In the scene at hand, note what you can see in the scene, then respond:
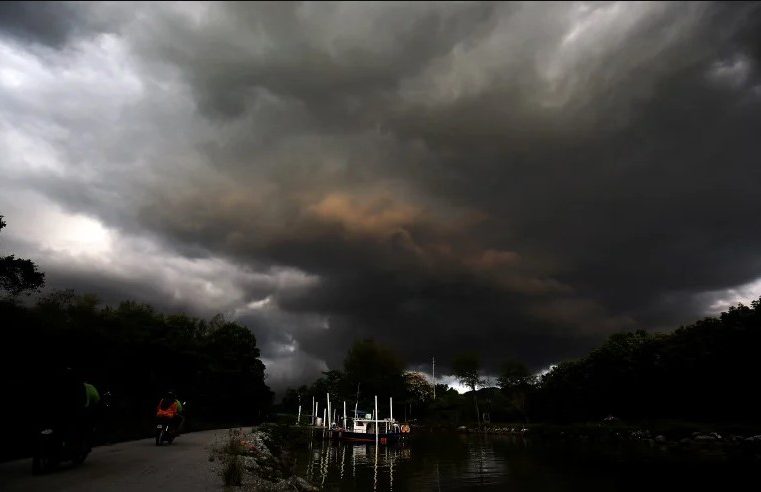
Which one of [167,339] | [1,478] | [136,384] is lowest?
[1,478]

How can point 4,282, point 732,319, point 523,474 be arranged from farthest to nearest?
point 732,319, point 4,282, point 523,474

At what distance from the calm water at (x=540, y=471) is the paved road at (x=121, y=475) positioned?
37.1ft

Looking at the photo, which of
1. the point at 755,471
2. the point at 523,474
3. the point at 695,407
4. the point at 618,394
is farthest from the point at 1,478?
the point at 618,394

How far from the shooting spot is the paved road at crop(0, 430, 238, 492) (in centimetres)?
1095

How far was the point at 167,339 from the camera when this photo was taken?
53094 millimetres

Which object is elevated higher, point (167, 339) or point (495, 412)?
point (167, 339)

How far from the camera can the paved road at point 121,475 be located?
11.0m

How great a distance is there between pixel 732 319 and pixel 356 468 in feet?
161

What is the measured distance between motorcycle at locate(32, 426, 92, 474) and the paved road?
0.29m

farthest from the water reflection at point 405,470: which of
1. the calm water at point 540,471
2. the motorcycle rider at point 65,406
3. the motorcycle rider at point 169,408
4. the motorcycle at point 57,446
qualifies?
the motorcycle rider at point 65,406

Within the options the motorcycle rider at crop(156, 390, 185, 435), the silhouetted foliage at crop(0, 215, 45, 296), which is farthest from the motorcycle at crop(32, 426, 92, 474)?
the silhouetted foliage at crop(0, 215, 45, 296)

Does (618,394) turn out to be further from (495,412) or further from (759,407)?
(495,412)

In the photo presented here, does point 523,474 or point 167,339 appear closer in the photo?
point 523,474

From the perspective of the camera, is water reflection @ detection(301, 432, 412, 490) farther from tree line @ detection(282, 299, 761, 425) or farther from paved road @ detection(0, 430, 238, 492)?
tree line @ detection(282, 299, 761, 425)
